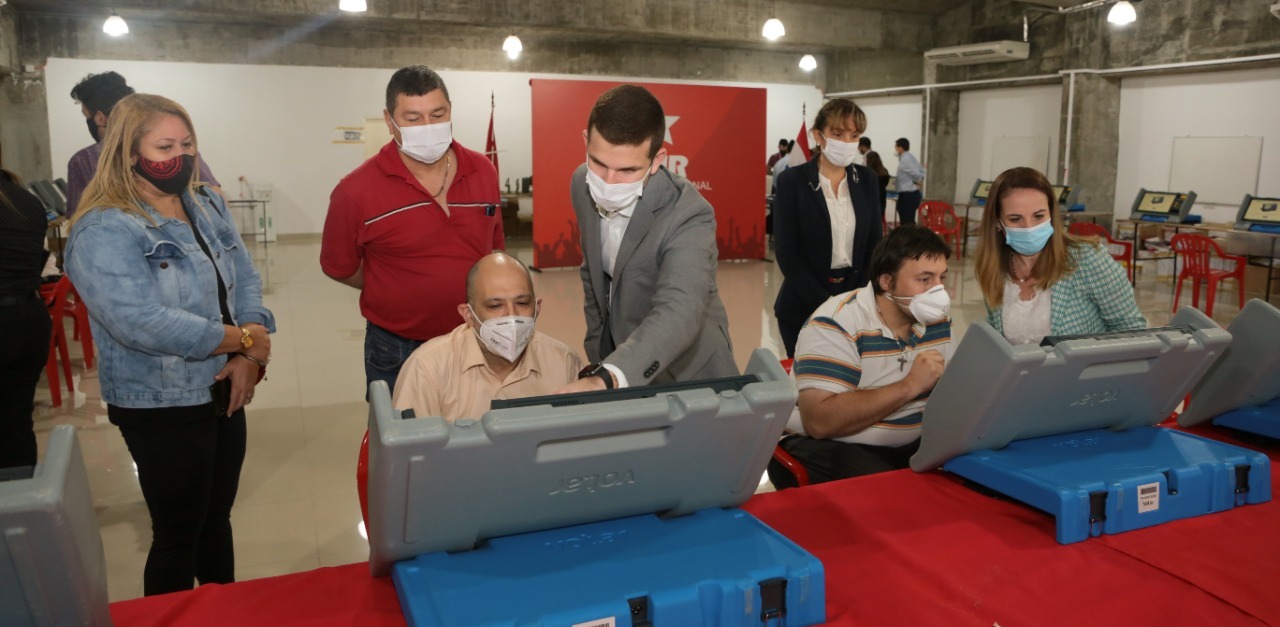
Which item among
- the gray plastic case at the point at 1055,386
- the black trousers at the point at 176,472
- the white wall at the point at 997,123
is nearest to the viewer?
the gray plastic case at the point at 1055,386

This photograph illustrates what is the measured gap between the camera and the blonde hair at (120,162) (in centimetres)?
196

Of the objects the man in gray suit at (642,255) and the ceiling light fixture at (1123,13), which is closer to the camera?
the man in gray suit at (642,255)

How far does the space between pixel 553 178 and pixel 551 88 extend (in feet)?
3.28

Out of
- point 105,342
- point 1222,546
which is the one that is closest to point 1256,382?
point 1222,546

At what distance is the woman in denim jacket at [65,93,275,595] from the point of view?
1949mm

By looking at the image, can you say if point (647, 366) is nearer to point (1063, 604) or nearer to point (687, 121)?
point (1063, 604)

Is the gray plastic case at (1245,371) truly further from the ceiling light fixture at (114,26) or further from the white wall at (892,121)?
the white wall at (892,121)

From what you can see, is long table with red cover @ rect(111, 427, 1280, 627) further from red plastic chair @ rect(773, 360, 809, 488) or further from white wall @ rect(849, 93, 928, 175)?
white wall @ rect(849, 93, 928, 175)

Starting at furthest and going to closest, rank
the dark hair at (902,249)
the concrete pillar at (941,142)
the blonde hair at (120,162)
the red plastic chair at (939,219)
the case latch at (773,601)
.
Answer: the concrete pillar at (941,142) → the red plastic chair at (939,219) → the dark hair at (902,249) → the blonde hair at (120,162) → the case latch at (773,601)

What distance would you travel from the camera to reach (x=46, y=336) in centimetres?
287

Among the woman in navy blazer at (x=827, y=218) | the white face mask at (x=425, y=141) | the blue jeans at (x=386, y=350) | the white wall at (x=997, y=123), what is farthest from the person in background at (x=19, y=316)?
the white wall at (x=997, y=123)

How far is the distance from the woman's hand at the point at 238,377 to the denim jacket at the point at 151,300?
0.07 feet

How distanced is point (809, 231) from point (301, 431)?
2.82 metres

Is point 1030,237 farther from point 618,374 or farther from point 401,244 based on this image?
point 401,244
